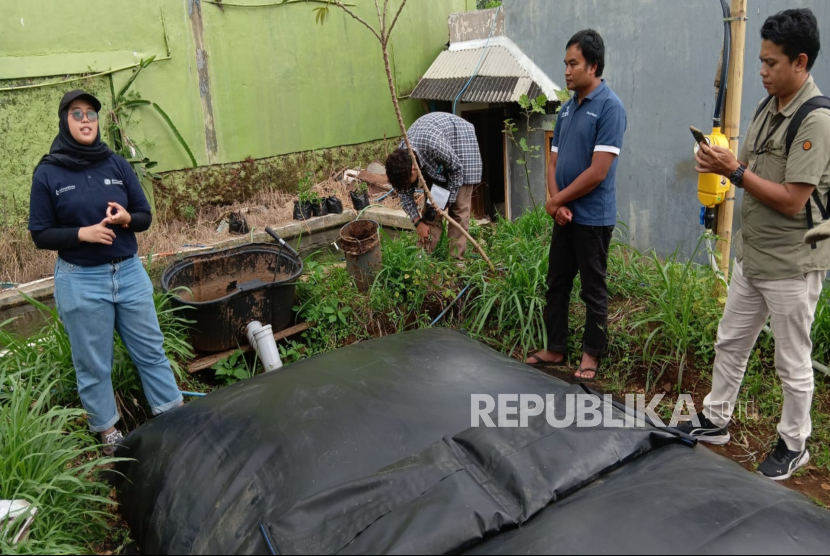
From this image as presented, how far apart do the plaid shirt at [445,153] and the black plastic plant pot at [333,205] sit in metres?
2.69

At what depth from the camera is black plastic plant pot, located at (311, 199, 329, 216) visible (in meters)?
7.09

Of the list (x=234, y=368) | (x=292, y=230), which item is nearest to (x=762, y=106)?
(x=234, y=368)

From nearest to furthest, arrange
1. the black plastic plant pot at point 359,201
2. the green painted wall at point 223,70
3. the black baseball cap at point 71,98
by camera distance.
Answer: the black baseball cap at point 71,98, the green painted wall at point 223,70, the black plastic plant pot at point 359,201

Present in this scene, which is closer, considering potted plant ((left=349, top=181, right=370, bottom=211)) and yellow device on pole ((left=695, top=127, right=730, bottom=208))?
yellow device on pole ((left=695, top=127, right=730, bottom=208))

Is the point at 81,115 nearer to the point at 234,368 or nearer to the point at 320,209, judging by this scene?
the point at 234,368

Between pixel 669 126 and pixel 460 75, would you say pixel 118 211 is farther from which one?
pixel 460 75

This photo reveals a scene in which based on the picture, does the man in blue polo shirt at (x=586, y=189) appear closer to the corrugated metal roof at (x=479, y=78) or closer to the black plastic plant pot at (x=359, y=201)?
the corrugated metal roof at (x=479, y=78)

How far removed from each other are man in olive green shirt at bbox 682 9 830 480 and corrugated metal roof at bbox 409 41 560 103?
458 centimetres

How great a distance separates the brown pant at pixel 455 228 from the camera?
15.4 ft

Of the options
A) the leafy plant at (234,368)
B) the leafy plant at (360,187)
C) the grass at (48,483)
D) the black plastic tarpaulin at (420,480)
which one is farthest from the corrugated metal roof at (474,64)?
the grass at (48,483)

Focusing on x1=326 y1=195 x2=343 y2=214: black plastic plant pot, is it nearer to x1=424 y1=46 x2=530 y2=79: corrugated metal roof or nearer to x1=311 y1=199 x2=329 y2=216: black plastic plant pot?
Result: x1=311 y1=199 x2=329 y2=216: black plastic plant pot

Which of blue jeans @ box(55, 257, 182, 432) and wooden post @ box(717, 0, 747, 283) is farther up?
wooden post @ box(717, 0, 747, 283)

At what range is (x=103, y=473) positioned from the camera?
8.29ft

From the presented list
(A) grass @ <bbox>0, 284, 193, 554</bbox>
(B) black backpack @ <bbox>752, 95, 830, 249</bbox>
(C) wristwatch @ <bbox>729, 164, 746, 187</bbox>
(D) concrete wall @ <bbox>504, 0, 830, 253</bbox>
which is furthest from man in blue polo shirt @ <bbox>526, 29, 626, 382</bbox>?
(D) concrete wall @ <bbox>504, 0, 830, 253</bbox>
